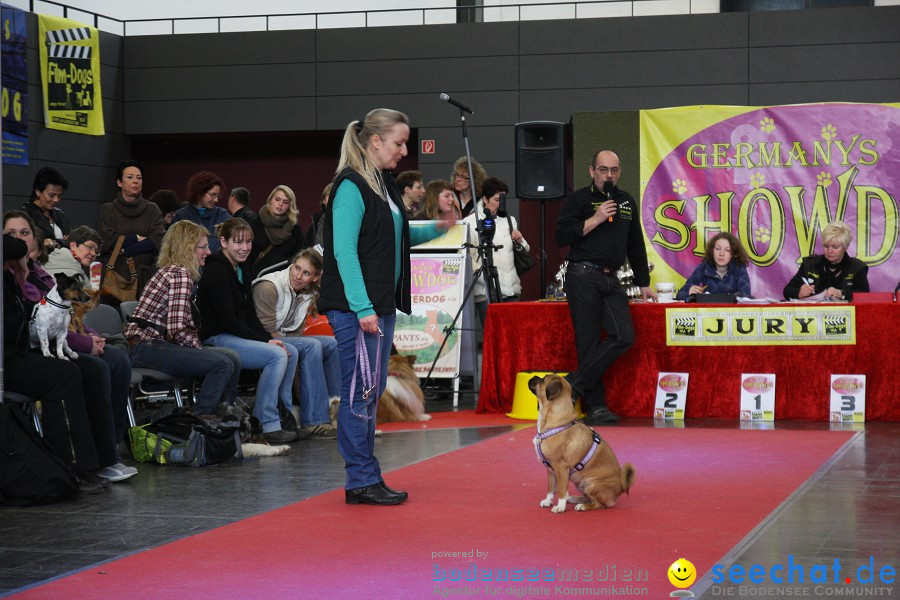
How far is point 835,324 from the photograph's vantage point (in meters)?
6.73

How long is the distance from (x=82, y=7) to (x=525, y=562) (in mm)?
12137

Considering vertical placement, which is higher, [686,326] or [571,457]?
[686,326]

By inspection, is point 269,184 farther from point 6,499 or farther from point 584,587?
point 584,587

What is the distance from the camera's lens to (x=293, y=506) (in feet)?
13.6

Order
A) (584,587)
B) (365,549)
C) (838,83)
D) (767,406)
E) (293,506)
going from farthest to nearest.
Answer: (838,83), (767,406), (293,506), (365,549), (584,587)

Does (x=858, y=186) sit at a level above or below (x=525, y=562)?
above

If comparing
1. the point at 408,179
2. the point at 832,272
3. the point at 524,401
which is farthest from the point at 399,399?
the point at 832,272

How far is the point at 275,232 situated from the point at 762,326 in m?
3.67

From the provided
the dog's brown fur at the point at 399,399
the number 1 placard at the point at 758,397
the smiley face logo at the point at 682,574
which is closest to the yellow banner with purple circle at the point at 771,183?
the number 1 placard at the point at 758,397

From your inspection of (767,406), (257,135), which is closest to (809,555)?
(767,406)

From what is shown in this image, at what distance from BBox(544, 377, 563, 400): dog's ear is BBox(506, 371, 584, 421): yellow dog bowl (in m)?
2.86

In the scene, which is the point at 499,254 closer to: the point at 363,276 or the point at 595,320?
the point at 595,320

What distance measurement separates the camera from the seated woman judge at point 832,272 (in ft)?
23.9

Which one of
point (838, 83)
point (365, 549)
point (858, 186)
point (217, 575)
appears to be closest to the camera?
point (217, 575)
